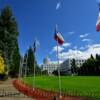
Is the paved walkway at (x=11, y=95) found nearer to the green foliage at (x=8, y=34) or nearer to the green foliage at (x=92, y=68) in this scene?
the green foliage at (x=8, y=34)

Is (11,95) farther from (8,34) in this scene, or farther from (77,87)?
(8,34)

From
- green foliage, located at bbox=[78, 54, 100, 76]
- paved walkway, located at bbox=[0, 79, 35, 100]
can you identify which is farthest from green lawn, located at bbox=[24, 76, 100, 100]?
green foliage, located at bbox=[78, 54, 100, 76]

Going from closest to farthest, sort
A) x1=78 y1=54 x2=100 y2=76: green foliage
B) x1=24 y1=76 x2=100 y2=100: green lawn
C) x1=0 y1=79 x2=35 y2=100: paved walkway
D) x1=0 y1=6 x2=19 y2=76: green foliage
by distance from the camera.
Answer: x1=0 y1=79 x2=35 y2=100: paved walkway, x1=24 y1=76 x2=100 y2=100: green lawn, x1=0 y1=6 x2=19 y2=76: green foliage, x1=78 y1=54 x2=100 y2=76: green foliage

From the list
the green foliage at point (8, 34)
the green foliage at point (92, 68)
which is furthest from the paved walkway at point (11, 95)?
the green foliage at point (92, 68)

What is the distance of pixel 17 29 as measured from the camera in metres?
96.5

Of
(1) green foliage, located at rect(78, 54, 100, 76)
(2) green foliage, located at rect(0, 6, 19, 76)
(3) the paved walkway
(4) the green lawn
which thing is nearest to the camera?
(3) the paved walkway

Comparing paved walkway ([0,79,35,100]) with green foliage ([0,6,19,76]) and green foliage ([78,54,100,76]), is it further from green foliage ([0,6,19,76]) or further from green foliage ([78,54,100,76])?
green foliage ([78,54,100,76])

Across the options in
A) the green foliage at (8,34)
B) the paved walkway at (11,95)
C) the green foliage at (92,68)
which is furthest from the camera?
the green foliage at (92,68)

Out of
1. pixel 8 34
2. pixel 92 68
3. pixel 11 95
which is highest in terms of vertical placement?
pixel 8 34

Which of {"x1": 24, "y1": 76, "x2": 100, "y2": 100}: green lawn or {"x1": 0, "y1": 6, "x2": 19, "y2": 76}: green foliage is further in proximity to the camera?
{"x1": 0, "y1": 6, "x2": 19, "y2": 76}: green foliage

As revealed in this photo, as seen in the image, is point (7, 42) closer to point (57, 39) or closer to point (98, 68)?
point (57, 39)

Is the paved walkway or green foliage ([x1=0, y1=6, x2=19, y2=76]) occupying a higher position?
green foliage ([x1=0, y1=6, x2=19, y2=76])

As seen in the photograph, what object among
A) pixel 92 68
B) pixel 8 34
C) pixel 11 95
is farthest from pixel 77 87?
pixel 92 68

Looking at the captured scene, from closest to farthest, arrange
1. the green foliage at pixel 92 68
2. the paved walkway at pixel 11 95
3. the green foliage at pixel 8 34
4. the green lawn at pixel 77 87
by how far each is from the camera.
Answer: the paved walkway at pixel 11 95 < the green lawn at pixel 77 87 < the green foliage at pixel 8 34 < the green foliage at pixel 92 68
